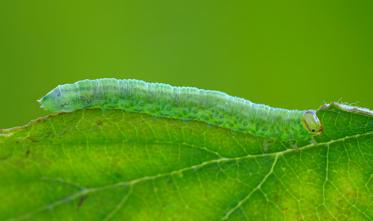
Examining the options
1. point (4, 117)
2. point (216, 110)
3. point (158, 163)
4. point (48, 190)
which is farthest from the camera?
point (4, 117)

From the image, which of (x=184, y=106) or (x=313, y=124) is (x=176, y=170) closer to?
(x=184, y=106)

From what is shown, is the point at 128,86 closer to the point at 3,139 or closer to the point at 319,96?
the point at 3,139

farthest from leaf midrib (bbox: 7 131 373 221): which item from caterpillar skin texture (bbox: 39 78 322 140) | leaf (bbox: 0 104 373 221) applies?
caterpillar skin texture (bbox: 39 78 322 140)

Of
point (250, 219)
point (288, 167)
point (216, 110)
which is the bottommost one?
point (250, 219)

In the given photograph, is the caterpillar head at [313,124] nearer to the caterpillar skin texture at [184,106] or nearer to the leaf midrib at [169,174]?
the caterpillar skin texture at [184,106]

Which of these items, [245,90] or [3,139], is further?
[245,90]

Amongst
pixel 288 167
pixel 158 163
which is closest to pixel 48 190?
pixel 158 163

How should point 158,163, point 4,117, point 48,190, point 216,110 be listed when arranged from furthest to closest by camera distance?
point 4,117 < point 216,110 < point 158,163 < point 48,190
